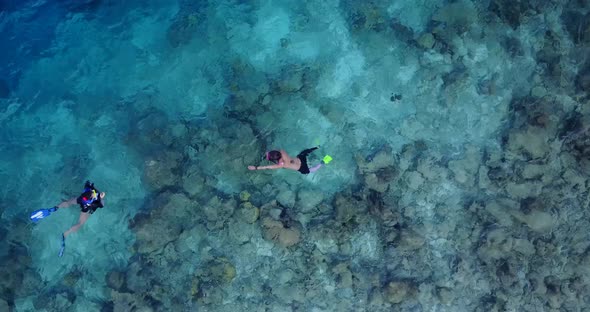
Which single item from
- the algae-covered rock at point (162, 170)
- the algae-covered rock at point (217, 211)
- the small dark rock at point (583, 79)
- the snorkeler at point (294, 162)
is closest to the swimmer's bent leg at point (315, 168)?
the snorkeler at point (294, 162)

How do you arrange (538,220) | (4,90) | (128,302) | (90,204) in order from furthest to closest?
(4,90)
(128,302)
(90,204)
(538,220)

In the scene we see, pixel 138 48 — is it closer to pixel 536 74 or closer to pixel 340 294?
pixel 340 294

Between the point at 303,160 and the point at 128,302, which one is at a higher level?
the point at 303,160

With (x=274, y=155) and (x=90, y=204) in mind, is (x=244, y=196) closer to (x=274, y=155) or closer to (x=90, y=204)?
(x=274, y=155)

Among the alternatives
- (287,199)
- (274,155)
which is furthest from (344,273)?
(274,155)

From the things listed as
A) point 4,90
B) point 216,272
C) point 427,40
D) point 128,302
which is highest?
point 427,40

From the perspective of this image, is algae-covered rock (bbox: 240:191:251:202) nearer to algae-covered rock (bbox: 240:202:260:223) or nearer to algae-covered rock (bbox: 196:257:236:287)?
algae-covered rock (bbox: 240:202:260:223)

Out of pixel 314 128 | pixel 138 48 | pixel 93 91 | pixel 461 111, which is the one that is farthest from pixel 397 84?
pixel 93 91

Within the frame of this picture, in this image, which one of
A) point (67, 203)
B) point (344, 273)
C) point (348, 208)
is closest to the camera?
point (344, 273)
